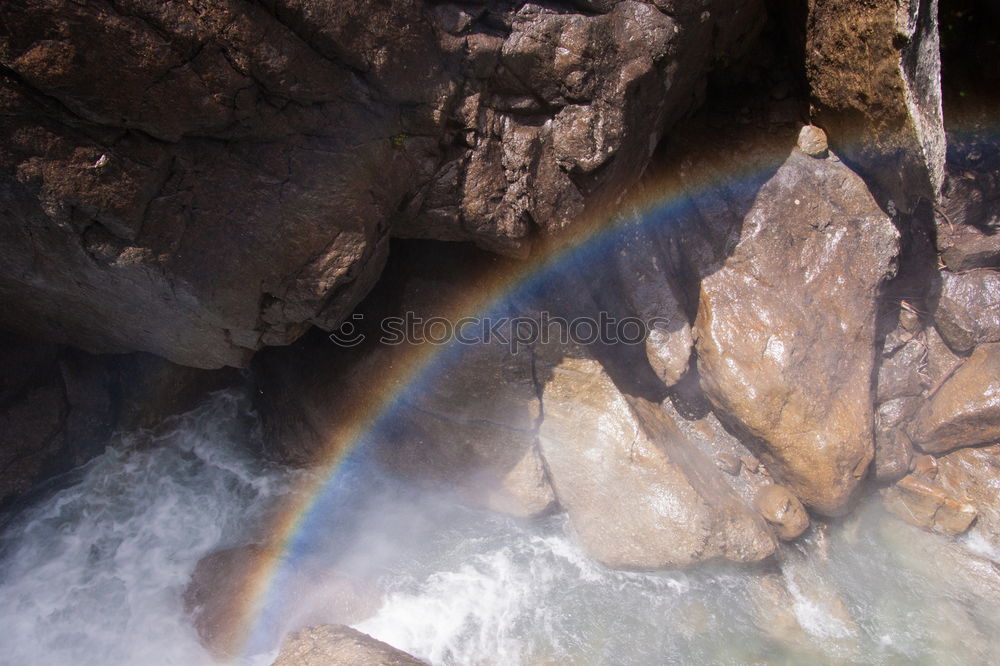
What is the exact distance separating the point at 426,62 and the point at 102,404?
13.8ft

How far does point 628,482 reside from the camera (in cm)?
459

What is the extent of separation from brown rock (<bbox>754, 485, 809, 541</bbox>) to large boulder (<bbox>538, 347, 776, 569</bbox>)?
181 millimetres

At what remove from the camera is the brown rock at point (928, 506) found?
5.00 m

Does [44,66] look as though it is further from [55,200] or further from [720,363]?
[720,363]

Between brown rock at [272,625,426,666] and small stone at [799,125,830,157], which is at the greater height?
small stone at [799,125,830,157]

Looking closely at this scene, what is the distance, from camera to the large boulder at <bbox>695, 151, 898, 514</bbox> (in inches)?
179

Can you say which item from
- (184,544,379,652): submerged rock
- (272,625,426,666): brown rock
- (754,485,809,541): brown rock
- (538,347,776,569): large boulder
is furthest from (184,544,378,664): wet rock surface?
(754,485,809,541): brown rock

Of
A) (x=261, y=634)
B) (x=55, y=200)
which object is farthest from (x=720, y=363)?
(x=55, y=200)

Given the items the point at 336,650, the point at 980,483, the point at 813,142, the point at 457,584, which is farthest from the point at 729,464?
the point at 336,650

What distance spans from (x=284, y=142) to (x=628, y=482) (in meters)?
3.51

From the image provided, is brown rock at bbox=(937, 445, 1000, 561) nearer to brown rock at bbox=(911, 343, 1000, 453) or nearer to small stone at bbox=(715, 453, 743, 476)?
brown rock at bbox=(911, 343, 1000, 453)

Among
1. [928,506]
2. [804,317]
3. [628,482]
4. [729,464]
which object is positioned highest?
[804,317]

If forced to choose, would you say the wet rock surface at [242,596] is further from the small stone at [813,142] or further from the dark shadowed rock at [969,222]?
the dark shadowed rock at [969,222]

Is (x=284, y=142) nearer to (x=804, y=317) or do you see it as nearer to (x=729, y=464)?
(x=804, y=317)
